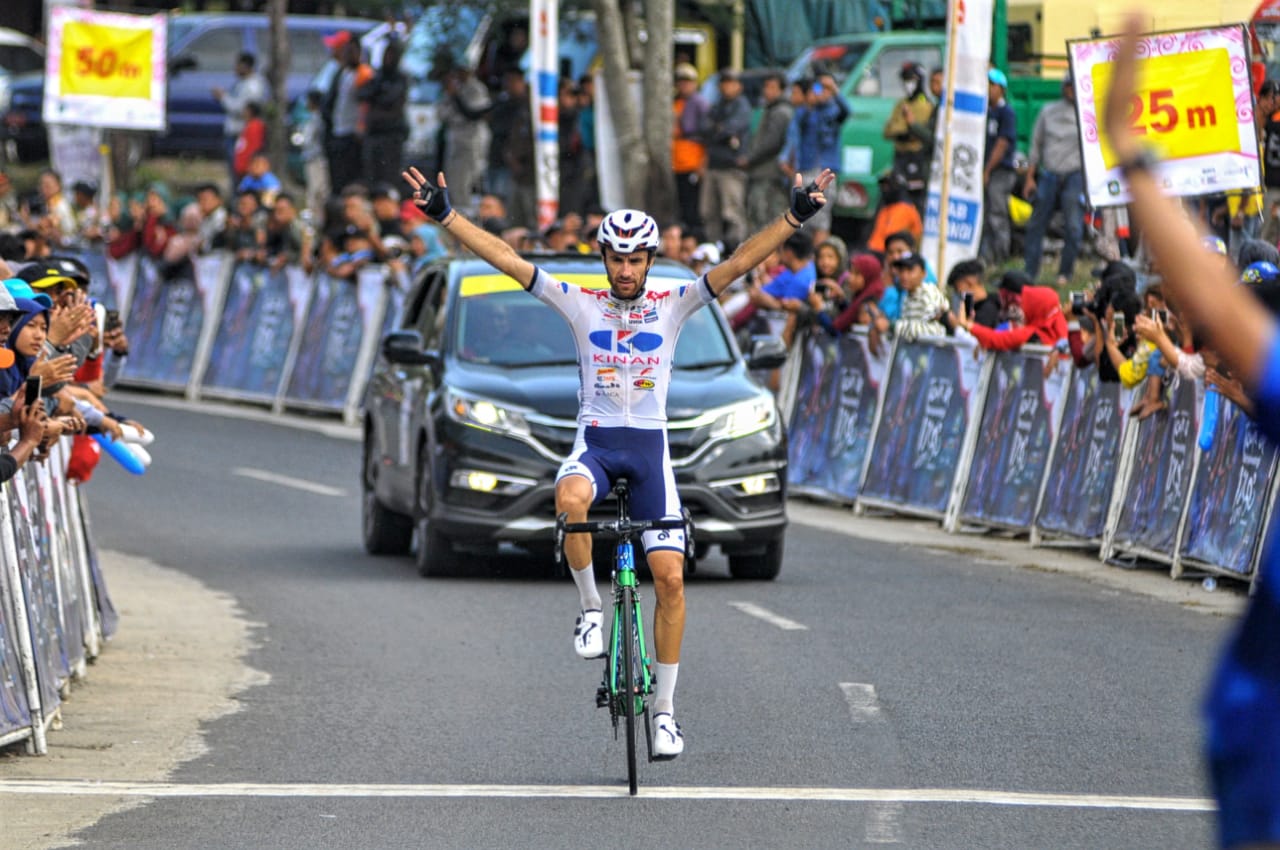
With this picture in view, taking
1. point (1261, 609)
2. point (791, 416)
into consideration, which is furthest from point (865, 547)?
point (1261, 609)

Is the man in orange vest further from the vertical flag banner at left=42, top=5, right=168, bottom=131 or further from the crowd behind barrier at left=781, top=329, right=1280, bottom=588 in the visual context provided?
the crowd behind barrier at left=781, top=329, right=1280, bottom=588

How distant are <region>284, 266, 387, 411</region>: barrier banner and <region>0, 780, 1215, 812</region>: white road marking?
1714 cm

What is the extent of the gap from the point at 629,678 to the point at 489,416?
648 cm

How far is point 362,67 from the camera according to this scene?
32.3 meters

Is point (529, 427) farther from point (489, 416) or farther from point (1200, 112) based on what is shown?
point (1200, 112)

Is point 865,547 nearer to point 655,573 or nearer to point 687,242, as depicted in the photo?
point 687,242

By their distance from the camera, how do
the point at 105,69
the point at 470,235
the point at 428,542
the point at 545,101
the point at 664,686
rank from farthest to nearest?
→ the point at 105,69 < the point at 545,101 < the point at 428,542 < the point at 470,235 < the point at 664,686

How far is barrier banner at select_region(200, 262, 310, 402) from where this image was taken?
2812 cm

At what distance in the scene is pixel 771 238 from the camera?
31.6 feet

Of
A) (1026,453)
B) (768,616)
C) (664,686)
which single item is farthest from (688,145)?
(664,686)

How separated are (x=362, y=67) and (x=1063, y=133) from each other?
11.3 m

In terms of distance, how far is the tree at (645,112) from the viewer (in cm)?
2928

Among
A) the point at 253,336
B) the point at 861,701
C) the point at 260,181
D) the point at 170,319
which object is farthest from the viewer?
the point at 260,181

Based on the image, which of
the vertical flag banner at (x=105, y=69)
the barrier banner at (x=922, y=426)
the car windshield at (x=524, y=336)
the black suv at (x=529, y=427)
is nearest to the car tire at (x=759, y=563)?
→ the black suv at (x=529, y=427)
